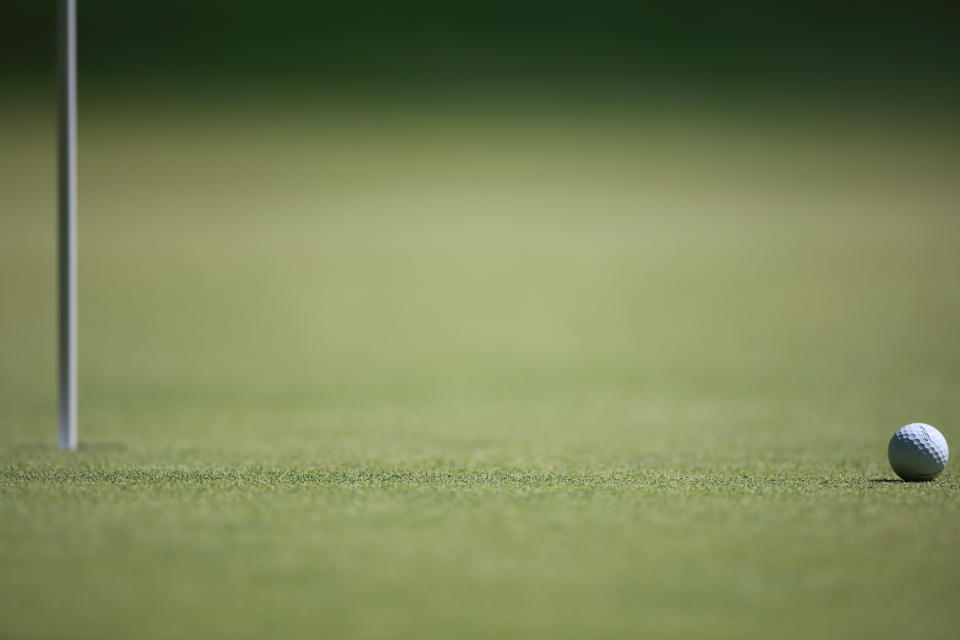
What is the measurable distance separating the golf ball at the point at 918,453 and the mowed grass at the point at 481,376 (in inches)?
4.4

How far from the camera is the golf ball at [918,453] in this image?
162 inches

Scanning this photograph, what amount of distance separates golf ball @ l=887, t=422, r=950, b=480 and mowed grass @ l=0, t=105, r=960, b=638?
0.37 ft

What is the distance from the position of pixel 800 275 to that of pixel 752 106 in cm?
470

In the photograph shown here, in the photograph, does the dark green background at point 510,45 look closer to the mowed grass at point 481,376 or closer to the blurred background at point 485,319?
the blurred background at point 485,319

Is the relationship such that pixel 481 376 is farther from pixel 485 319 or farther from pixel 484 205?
pixel 484 205

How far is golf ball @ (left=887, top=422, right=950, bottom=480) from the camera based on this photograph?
412 cm

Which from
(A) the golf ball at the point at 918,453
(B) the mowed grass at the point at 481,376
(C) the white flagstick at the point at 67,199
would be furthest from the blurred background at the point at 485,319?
(C) the white flagstick at the point at 67,199

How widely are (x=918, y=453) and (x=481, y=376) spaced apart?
5.36 metres

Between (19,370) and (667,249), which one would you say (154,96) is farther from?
(667,249)

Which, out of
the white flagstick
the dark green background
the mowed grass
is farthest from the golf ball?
the dark green background

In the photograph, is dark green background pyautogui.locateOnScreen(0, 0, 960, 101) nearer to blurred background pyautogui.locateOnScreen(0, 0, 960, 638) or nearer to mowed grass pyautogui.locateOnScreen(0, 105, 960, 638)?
blurred background pyautogui.locateOnScreen(0, 0, 960, 638)

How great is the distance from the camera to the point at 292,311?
35.2ft

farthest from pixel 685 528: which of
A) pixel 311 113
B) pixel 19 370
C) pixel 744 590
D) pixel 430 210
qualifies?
pixel 311 113

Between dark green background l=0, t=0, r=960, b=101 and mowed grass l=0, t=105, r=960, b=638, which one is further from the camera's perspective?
dark green background l=0, t=0, r=960, b=101
